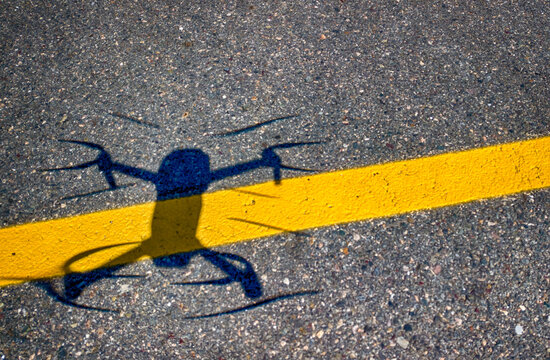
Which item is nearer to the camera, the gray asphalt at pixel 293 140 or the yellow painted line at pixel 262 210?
the gray asphalt at pixel 293 140

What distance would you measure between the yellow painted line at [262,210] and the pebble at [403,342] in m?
0.50

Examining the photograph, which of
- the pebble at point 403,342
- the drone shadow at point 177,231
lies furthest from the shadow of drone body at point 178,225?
the pebble at point 403,342

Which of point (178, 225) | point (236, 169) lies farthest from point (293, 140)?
point (178, 225)

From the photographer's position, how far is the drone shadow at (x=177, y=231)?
68.1 inches

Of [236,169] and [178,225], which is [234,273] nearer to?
[178,225]

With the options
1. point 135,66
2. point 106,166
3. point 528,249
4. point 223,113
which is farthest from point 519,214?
point 135,66

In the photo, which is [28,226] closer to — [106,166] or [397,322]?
[106,166]

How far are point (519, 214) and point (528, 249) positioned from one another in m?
0.16

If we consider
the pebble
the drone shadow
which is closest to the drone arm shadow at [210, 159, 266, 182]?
the drone shadow

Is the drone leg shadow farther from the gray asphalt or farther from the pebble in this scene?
the pebble

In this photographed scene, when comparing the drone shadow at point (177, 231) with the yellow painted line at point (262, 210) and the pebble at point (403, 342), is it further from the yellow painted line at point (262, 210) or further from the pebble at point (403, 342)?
the pebble at point (403, 342)

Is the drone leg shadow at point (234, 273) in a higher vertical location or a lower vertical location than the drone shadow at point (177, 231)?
lower

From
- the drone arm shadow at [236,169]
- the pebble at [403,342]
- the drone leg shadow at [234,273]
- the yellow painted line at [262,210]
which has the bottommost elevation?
the pebble at [403,342]

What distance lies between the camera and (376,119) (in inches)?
83.6
